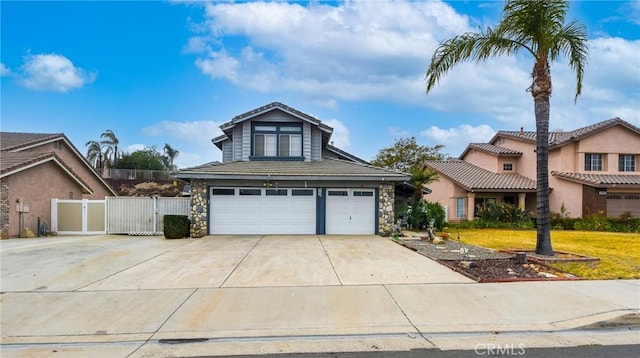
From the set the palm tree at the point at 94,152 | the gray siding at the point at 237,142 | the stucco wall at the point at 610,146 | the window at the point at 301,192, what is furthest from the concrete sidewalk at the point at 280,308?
the palm tree at the point at 94,152

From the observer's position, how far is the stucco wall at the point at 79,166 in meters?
26.1

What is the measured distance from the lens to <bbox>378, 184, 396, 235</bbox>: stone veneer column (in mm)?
17422

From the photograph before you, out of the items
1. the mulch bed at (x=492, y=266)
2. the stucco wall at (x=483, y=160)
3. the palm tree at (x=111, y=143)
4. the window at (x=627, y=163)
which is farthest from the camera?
the palm tree at (x=111, y=143)

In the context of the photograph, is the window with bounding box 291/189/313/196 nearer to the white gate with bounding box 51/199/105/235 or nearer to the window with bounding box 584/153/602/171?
the white gate with bounding box 51/199/105/235

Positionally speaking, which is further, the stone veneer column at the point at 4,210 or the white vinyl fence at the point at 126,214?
the white vinyl fence at the point at 126,214

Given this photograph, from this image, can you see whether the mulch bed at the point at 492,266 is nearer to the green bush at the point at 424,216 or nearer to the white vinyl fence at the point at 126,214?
the green bush at the point at 424,216

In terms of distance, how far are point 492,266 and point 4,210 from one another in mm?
19212

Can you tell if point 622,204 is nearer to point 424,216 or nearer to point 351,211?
point 424,216

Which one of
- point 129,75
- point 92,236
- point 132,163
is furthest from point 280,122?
point 132,163

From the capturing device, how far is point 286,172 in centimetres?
1708

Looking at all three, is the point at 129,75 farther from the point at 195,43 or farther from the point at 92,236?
the point at 92,236

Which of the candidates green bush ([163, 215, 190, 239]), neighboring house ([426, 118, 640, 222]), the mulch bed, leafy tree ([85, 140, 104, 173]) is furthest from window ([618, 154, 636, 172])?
leafy tree ([85, 140, 104, 173])

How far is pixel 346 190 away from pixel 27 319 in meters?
13.1

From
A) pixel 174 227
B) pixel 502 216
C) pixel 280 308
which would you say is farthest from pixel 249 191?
pixel 502 216
